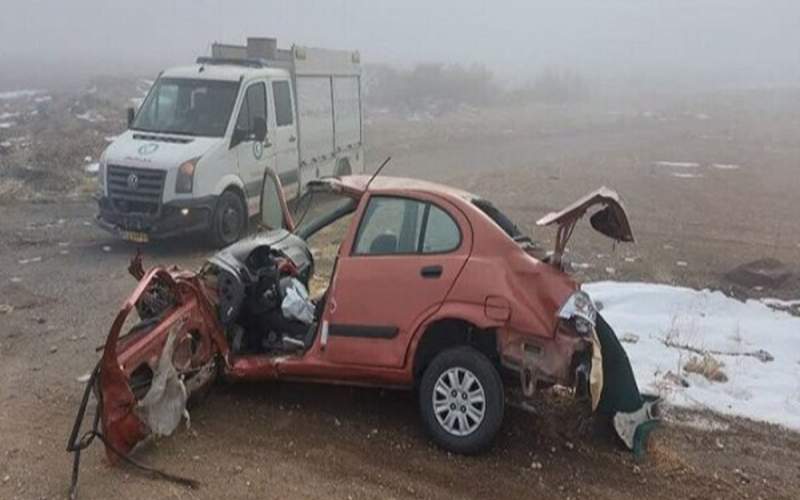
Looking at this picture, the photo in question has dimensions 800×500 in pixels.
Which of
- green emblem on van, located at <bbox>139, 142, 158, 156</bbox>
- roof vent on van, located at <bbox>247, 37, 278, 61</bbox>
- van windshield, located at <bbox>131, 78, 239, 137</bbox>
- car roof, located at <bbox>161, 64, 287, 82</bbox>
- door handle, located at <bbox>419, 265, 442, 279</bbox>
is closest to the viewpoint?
door handle, located at <bbox>419, 265, 442, 279</bbox>

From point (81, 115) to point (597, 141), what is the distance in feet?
61.0

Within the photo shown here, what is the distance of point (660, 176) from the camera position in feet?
69.3

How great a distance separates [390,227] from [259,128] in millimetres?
6537

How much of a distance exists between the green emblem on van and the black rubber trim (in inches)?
246

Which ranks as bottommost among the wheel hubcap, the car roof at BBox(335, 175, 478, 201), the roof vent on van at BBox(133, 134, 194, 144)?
the wheel hubcap

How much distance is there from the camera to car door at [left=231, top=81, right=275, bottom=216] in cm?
1182

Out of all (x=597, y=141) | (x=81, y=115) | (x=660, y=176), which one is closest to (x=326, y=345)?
(x=660, y=176)

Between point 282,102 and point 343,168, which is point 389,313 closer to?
point 282,102

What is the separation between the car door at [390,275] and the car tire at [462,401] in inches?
12.2

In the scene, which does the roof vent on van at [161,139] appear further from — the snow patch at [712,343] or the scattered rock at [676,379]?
the scattered rock at [676,379]

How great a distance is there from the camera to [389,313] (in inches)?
224

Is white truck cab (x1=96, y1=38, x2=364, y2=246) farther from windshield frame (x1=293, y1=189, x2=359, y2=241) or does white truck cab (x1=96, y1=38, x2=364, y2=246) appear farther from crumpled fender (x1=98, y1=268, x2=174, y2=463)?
crumpled fender (x1=98, y1=268, x2=174, y2=463)

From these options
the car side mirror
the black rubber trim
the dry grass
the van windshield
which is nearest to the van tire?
the car side mirror

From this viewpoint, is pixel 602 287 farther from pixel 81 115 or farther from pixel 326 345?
pixel 81 115
